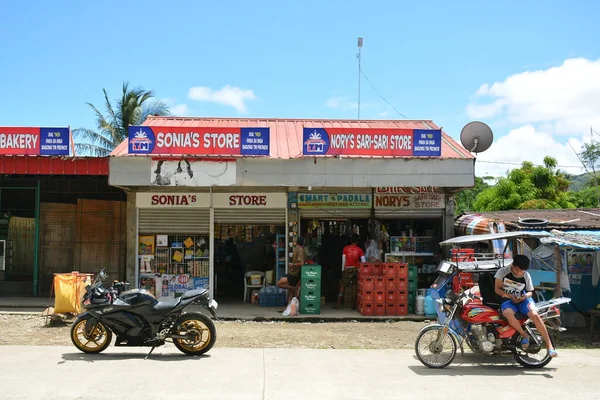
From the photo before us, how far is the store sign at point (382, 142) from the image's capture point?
12.4 metres

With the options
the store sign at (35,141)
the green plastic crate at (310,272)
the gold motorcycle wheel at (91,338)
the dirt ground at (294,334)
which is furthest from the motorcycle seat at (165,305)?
the store sign at (35,141)

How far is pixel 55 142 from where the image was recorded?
41.5 feet

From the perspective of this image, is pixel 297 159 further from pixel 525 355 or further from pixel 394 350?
pixel 525 355

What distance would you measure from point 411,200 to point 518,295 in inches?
251

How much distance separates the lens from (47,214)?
→ 46.9 ft

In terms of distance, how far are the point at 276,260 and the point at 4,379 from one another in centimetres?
785

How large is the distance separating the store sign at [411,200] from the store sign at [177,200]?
4.35 meters

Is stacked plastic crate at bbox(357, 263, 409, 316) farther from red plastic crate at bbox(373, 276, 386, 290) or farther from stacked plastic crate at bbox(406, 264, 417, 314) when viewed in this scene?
stacked plastic crate at bbox(406, 264, 417, 314)

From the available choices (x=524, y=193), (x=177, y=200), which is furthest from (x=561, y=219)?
(x=524, y=193)

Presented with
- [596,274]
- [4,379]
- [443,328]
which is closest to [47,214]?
[4,379]

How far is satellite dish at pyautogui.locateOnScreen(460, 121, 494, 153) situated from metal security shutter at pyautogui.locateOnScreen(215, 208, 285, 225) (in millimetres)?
5379

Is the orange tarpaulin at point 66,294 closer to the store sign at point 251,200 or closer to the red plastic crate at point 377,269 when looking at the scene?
the store sign at point 251,200

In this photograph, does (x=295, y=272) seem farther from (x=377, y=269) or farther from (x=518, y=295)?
(x=518, y=295)

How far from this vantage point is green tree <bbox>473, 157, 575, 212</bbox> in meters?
27.7
